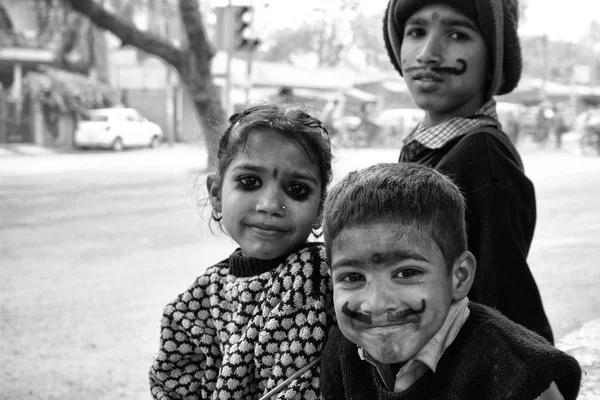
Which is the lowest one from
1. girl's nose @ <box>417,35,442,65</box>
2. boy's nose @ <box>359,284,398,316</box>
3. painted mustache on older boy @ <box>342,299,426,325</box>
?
painted mustache on older boy @ <box>342,299,426,325</box>

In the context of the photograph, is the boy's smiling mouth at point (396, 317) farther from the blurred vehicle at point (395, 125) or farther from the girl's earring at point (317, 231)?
the blurred vehicle at point (395, 125)

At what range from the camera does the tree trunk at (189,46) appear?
48.8 ft

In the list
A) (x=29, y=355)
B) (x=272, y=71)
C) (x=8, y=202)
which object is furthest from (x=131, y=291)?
(x=272, y=71)

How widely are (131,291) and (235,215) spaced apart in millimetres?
4758

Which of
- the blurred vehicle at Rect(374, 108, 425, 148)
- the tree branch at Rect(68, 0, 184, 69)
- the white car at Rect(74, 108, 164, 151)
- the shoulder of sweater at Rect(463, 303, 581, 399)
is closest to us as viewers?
the shoulder of sweater at Rect(463, 303, 581, 399)

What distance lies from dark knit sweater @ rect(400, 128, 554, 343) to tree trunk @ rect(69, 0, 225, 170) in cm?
1298

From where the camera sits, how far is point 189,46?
1545 centimetres

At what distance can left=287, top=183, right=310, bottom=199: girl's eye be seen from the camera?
2.08 m

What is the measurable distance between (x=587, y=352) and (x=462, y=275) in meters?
2.90

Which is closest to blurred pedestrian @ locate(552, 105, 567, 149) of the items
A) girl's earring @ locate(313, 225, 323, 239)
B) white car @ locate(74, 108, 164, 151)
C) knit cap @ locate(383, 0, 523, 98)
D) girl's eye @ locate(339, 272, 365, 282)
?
white car @ locate(74, 108, 164, 151)

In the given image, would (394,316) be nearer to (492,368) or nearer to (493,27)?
(492,368)

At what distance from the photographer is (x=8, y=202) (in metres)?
12.5

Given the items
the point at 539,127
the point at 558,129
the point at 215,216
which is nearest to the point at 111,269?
the point at 215,216

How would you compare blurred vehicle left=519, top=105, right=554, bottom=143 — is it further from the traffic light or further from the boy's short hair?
the boy's short hair
